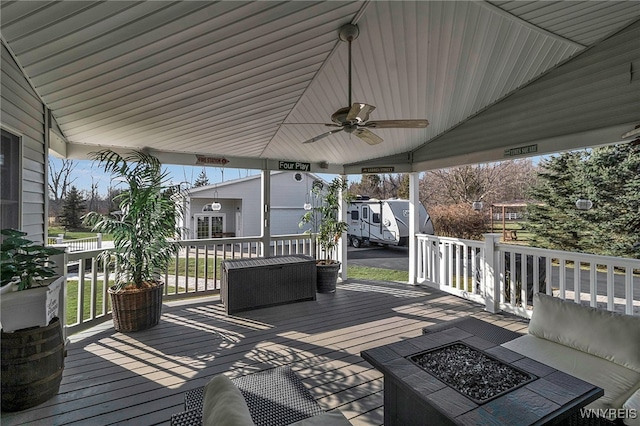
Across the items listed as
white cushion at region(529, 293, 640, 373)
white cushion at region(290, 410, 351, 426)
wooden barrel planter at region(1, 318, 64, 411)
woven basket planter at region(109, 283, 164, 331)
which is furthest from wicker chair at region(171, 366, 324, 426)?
woven basket planter at region(109, 283, 164, 331)

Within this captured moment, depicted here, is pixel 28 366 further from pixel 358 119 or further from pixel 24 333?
pixel 358 119

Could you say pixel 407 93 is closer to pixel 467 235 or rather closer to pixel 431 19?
pixel 431 19

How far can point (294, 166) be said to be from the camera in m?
5.79

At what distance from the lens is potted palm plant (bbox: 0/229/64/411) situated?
6.91 feet

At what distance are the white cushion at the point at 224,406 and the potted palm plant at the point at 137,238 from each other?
2909 mm

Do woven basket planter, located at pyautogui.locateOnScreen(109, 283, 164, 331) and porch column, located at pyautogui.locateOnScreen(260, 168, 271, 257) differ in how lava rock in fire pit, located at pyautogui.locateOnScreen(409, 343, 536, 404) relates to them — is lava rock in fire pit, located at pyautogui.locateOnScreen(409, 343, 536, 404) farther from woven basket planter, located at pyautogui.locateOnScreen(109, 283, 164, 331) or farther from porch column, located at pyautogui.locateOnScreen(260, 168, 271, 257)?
porch column, located at pyautogui.locateOnScreen(260, 168, 271, 257)

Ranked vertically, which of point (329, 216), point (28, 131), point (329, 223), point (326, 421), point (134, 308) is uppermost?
point (28, 131)

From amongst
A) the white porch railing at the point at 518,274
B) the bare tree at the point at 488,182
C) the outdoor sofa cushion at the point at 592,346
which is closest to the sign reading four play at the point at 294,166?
the white porch railing at the point at 518,274

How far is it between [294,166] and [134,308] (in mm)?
3447

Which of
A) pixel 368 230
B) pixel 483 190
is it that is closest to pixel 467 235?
pixel 483 190

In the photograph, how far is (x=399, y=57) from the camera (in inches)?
122

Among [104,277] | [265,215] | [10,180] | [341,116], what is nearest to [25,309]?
[10,180]

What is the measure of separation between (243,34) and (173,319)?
3.58 m

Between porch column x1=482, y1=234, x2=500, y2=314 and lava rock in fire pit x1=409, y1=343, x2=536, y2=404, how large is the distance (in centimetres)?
278
